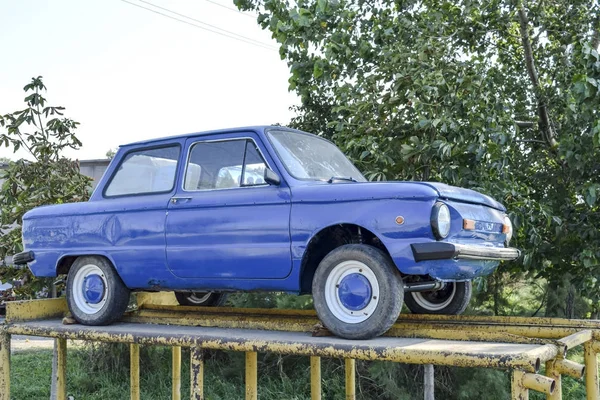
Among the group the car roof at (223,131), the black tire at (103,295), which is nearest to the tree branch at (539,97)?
the car roof at (223,131)

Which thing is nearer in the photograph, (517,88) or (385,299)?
(385,299)

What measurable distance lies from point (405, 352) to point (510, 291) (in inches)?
279

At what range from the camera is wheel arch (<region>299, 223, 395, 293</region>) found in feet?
14.6

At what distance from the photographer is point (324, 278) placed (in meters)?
4.27

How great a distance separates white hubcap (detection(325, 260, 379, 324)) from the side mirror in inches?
29.2

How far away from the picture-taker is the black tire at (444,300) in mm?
5336

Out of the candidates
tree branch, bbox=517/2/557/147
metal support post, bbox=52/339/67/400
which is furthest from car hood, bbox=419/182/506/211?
tree branch, bbox=517/2/557/147

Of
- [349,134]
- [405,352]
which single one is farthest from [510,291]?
[405,352]

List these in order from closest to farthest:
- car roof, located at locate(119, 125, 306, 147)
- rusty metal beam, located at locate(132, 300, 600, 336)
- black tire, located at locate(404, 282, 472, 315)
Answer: rusty metal beam, located at locate(132, 300, 600, 336) → car roof, located at locate(119, 125, 306, 147) → black tire, located at locate(404, 282, 472, 315)

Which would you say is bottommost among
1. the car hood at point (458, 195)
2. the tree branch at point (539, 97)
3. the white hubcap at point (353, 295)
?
the white hubcap at point (353, 295)

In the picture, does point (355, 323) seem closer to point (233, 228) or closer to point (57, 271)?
point (233, 228)

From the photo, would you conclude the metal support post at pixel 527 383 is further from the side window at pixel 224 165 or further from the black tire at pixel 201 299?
the black tire at pixel 201 299

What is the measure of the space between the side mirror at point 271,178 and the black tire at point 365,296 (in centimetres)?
66

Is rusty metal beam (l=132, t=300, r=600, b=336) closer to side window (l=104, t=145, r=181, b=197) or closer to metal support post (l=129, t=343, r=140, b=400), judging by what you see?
metal support post (l=129, t=343, r=140, b=400)
